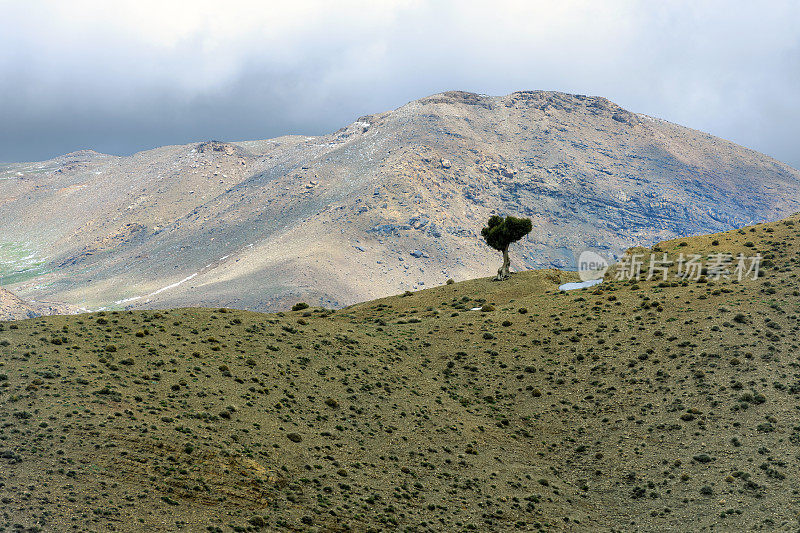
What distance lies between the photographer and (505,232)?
8781cm

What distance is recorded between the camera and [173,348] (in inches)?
2089

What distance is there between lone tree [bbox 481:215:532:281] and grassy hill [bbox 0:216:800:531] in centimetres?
1636

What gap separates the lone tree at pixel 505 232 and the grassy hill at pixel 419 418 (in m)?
16.4

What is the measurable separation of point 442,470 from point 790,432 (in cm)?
2491

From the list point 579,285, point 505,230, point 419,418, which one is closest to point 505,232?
point 505,230

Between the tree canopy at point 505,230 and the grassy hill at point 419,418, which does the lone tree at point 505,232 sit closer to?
the tree canopy at point 505,230

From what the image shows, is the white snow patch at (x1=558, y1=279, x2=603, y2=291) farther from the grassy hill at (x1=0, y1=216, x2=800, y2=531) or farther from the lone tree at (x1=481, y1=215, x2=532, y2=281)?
the grassy hill at (x1=0, y1=216, x2=800, y2=531)

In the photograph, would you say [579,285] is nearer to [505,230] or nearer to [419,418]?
[505,230]

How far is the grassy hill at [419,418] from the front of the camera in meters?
36.3

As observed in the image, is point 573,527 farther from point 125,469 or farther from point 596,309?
point 596,309

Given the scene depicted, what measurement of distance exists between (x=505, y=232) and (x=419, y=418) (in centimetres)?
4170

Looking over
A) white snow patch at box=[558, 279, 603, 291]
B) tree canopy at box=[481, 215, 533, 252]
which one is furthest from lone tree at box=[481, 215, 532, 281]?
white snow patch at box=[558, 279, 603, 291]

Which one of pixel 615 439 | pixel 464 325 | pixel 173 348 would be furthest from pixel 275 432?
pixel 464 325

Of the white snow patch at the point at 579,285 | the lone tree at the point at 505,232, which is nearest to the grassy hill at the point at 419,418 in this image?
the white snow patch at the point at 579,285
